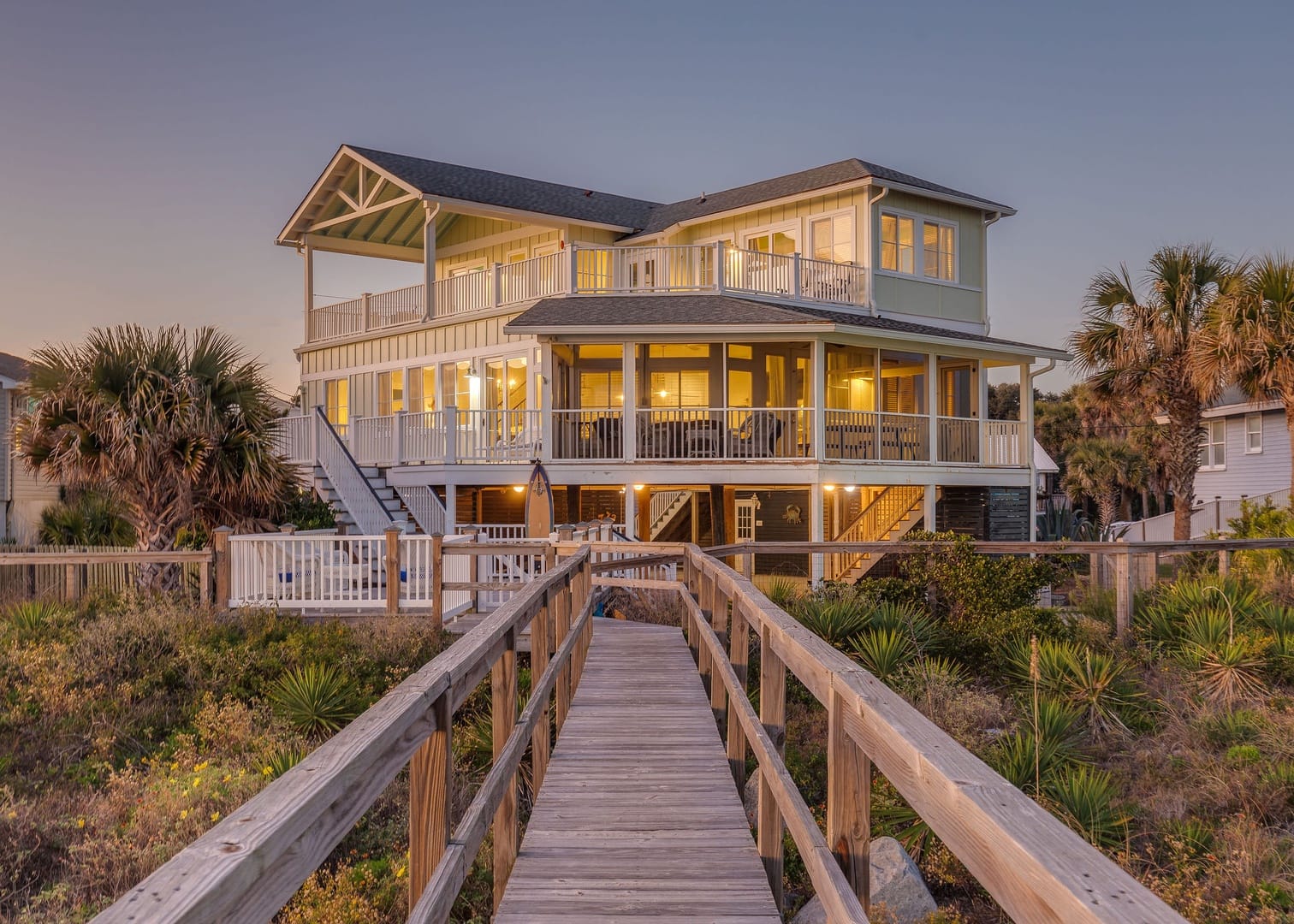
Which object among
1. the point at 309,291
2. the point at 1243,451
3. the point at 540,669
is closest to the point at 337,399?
the point at 309,291

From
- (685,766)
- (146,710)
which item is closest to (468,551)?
(146,710)

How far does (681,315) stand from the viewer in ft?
62.7

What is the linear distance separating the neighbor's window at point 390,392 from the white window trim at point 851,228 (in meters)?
11.2

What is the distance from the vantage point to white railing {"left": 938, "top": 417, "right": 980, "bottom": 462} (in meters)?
21.5

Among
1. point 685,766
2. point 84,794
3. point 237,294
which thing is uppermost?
point 237,294

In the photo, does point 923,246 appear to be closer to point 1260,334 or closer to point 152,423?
point 1260,334

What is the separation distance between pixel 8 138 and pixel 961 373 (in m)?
26.7

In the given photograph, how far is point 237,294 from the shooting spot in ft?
117

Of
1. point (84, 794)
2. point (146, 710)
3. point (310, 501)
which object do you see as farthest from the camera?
point (310, 501)

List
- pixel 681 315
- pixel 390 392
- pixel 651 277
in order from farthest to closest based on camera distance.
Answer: pixel 390 392, pixel 651 277, pixel 681 315

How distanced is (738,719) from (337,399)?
79.9 feet

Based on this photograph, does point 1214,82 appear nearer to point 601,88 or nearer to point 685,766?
point 601,88

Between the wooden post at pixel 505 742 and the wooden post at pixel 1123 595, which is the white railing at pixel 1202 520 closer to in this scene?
the wooden post at pixel 1123 595

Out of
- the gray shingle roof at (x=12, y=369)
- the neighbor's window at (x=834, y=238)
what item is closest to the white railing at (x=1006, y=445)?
the neighbor's window at (x=834, y=238)
